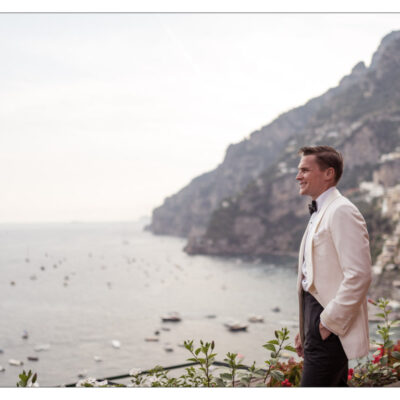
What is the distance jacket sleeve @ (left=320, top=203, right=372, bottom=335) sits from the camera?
189 centimetres

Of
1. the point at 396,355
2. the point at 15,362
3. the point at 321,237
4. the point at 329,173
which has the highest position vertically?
the point at 329,173

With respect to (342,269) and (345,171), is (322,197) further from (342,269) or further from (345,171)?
(345,171)

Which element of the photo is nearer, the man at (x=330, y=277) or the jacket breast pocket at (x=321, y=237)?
the man at (x=330, y=277)

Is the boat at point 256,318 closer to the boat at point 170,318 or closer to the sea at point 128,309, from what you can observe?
the sea at point 128,309

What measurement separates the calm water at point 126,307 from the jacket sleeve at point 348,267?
117 ft

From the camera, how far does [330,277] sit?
202 centimetres

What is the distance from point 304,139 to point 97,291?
62598mm

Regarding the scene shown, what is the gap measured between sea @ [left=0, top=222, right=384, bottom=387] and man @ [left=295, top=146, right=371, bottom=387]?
1272 inches

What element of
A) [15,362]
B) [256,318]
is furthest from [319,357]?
[256,318]

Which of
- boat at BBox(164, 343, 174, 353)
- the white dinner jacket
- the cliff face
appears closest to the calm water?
boat at BBox(164, 343, 174, 353)

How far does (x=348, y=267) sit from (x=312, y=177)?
1.52 ft

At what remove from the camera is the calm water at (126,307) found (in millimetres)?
40750

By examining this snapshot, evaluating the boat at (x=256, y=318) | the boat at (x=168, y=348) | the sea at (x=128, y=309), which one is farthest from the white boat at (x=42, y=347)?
the boat at (x=256, y=318)

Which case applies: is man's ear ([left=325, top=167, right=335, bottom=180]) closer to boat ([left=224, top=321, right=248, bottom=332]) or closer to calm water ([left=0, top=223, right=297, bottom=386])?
calm water ([left=0, top=223, right=297, bottom=386])
